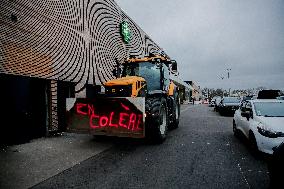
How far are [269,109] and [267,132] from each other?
6.19ft

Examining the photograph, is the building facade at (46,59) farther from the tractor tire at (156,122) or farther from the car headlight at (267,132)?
the car headlight at (267,132)

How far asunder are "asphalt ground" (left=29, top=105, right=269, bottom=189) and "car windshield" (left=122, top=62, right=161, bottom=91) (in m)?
2.39

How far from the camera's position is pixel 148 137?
10266 millimetres

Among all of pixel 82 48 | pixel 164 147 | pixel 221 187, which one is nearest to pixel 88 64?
pixel 82 48

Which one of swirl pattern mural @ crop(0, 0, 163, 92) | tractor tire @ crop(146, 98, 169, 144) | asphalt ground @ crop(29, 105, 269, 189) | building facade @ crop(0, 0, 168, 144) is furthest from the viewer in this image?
swirl pattern mural @ crop(0, 0, 163, 92)

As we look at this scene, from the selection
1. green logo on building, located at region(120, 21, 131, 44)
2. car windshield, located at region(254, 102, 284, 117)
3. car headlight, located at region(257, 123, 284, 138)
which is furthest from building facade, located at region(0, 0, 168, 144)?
car headlight, located at region(257, 123, 284, 138)

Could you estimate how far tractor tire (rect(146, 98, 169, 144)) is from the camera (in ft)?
30.0

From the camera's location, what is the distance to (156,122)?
913cm

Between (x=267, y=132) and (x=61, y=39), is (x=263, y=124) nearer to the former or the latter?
(x=267, y=132)

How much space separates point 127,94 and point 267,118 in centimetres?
426

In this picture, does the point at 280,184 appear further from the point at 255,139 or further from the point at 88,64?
the point at 88,64

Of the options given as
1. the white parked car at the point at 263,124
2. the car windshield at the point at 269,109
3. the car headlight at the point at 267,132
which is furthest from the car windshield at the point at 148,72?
the car headlight at the point at 267,132

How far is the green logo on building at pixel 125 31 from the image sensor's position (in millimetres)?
21797

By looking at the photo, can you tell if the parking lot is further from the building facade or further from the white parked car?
the building facade
